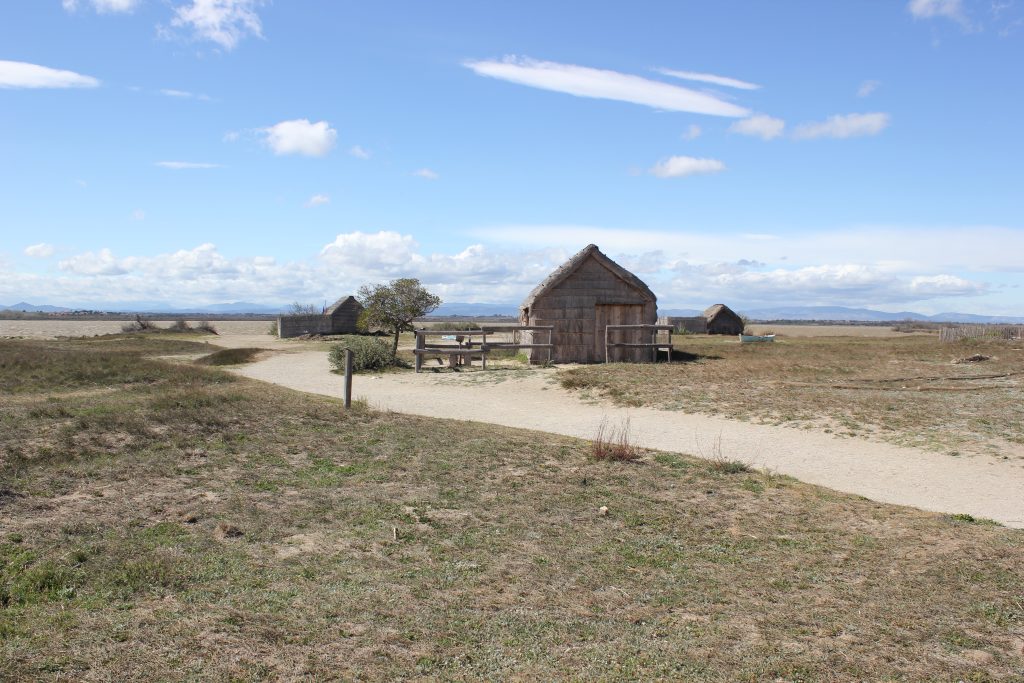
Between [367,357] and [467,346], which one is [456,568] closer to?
[367,357]

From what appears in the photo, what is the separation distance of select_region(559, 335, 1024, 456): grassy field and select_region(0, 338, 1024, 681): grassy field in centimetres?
510

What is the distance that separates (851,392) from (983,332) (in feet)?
110

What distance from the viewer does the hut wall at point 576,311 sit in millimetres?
28234

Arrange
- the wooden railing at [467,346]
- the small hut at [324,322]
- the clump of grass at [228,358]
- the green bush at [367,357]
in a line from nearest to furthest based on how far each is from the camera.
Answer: the wooden railing at [467,346]
the green bush at [367,357]
the clump of grass at [228,358]
the small hut at [324,322]

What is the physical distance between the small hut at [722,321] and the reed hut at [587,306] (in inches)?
1196

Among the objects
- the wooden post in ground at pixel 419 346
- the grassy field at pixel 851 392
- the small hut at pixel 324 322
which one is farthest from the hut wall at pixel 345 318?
the grassy field at pixel 851 392

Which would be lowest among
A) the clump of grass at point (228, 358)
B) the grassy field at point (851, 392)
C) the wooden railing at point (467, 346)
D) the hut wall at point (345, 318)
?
the grassy field at point (851, 392)

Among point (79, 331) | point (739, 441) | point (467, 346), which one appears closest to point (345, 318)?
point (467, 346)

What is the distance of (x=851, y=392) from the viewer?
19.1 meters

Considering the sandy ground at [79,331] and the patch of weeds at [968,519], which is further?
the sandy ground at [79,331]

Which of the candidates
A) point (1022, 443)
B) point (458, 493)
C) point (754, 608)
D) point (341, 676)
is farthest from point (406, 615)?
point (1022, 443)

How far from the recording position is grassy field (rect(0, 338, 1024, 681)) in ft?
16.4

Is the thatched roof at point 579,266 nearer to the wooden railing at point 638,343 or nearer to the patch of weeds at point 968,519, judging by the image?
the wooden railing at point 638,343

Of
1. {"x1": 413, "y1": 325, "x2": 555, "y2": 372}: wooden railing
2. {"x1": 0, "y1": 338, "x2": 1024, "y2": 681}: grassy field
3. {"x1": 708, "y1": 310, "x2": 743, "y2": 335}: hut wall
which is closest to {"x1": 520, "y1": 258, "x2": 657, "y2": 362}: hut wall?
{"x1": 413, "y1": 325, "x2": 555, "y2": 372}: wooden railing
